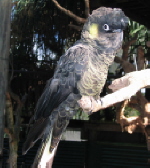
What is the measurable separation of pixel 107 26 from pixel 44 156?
2.21 feet

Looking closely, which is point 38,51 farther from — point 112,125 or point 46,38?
point 112,125

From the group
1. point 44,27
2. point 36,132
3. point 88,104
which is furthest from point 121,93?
point 44,27

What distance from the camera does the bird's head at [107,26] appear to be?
119 centimetres

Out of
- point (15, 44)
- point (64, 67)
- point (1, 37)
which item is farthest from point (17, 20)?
point (64, 67)

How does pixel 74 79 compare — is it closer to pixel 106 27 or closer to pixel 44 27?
pixel 106 27

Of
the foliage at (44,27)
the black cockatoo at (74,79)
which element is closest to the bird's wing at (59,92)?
the black cockatoo at (74,79)

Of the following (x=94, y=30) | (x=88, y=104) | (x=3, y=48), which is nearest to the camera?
(x=88, y=104)

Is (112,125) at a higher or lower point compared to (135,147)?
higher

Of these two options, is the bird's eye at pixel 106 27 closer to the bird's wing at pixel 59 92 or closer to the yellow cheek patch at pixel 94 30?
the yellow cheek patch at pixel 94 30

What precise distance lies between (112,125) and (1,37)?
1.52 metres

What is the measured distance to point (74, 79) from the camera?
1.29m

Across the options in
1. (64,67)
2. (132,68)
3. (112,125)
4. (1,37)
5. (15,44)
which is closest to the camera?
(64,67)

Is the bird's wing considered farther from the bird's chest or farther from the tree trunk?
the tree trunk

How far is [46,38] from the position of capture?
2.93 meters
